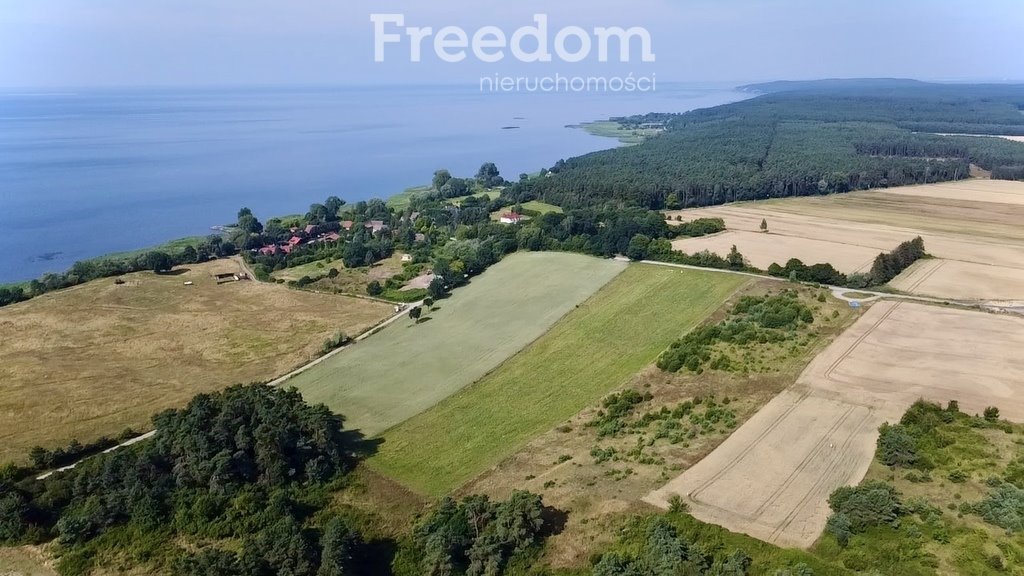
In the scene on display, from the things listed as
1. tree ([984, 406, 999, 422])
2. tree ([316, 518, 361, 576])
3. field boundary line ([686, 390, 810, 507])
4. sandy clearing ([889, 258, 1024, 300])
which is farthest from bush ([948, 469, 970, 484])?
sandy clearing ([889, 258, 1024, 300])

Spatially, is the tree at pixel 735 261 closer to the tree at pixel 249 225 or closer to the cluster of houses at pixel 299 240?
the cluster of houses at pixel 299 240

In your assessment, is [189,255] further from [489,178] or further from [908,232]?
[908,232]

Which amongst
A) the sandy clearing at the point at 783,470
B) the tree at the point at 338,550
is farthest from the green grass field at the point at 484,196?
the tree at the point at 338,550

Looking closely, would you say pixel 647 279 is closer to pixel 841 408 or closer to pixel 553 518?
pixel 841 408

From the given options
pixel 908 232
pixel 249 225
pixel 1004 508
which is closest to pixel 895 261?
pixel 908 232

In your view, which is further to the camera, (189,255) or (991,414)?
(189,255)

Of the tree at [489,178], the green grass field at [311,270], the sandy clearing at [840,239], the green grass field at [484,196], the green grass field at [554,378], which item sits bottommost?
the green grass field at [554,378]
